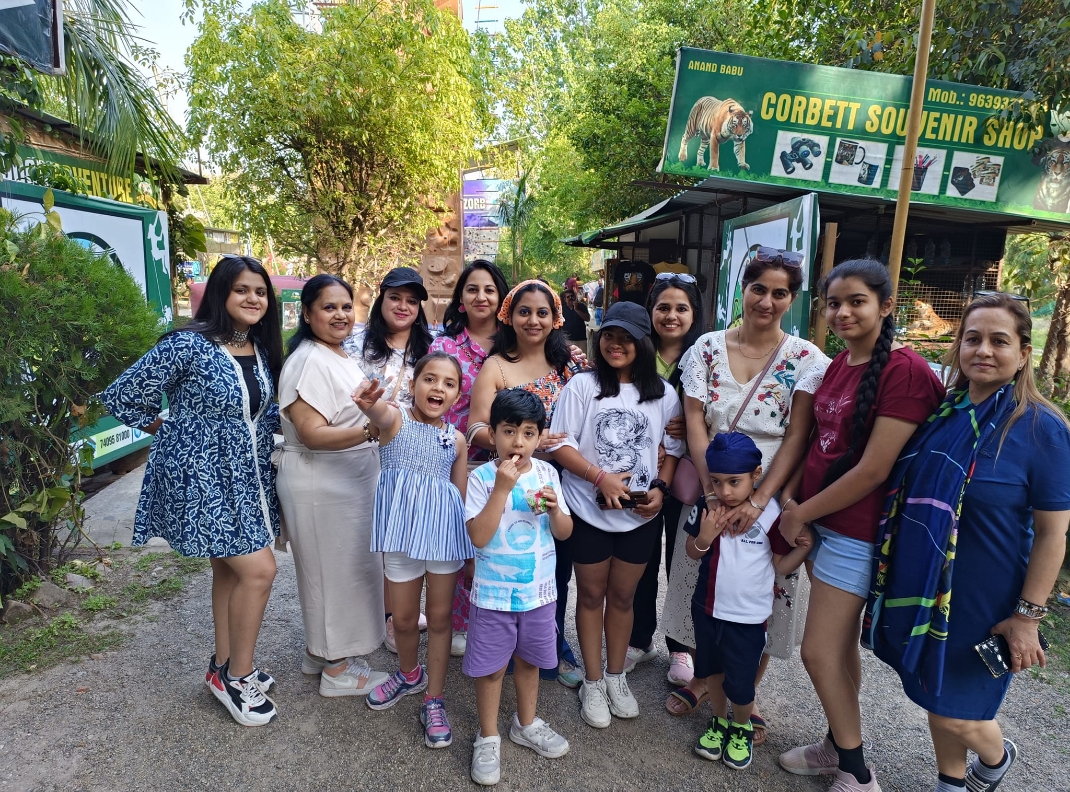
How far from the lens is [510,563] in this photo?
2.18m

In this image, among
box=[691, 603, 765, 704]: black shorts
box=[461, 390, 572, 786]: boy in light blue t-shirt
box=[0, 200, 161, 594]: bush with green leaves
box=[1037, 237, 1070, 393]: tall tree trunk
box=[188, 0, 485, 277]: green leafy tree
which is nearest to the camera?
box=[461, 390, 572, 786]: boy in light blue t-shirt

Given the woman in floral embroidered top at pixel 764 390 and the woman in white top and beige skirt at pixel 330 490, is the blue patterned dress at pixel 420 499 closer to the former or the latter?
the woman in white top and beige skirt at pixel 330 490

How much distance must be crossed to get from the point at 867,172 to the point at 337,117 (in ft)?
23.9

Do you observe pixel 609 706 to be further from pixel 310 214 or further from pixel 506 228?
pixel 506 228

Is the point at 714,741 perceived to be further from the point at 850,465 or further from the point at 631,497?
the point at 850,465

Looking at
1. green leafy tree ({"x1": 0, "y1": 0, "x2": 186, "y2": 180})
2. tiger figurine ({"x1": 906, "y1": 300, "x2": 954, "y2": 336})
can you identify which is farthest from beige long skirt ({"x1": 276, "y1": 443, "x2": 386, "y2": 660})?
tiger figurine ({"x1": 906, "y1": 300, "x2": 954, "y2": 336})

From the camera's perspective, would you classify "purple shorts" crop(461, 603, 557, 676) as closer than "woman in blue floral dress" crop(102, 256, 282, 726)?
Yes

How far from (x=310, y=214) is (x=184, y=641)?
9.01 m

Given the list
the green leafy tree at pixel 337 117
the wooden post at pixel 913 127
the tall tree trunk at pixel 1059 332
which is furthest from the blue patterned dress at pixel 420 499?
the green leafy tree at pixel 337 117

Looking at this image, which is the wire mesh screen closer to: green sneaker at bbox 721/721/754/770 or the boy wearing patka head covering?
the boy wearing patka head covering

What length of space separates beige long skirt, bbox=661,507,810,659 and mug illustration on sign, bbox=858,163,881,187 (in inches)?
184

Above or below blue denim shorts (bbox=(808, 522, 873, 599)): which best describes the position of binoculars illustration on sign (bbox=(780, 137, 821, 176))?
above

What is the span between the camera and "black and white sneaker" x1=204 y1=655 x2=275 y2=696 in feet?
8.29

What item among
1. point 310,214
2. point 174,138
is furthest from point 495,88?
point 174,138
